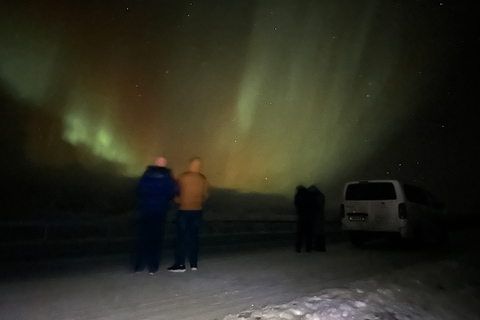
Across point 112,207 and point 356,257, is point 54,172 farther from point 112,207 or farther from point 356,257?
point 356,257

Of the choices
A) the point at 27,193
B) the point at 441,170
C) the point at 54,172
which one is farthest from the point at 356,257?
the point at 441,170

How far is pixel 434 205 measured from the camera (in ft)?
49.5

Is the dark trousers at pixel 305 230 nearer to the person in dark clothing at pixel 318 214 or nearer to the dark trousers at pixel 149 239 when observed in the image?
the person in dark clothing at pixel 318 214

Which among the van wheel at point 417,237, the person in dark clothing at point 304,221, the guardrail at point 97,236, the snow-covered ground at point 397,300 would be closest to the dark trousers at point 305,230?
the person in dark clothing at point 304,221

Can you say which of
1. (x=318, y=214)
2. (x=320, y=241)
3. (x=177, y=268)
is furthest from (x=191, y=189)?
(x=320, y=241)

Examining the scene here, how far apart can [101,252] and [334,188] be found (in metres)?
69.1

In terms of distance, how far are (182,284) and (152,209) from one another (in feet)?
4.77

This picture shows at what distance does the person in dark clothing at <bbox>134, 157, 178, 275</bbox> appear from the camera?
8102mm

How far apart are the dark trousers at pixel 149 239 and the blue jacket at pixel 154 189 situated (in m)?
0.13

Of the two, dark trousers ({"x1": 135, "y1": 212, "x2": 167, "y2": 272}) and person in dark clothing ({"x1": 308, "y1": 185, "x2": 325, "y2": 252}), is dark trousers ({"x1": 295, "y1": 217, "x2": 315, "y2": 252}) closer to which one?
person in dark clothing ({"x1": 308, "y1": 185, "x2": 325, "y2": 252})

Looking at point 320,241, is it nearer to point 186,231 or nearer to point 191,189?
point 186,231

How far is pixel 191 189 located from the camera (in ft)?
27.8

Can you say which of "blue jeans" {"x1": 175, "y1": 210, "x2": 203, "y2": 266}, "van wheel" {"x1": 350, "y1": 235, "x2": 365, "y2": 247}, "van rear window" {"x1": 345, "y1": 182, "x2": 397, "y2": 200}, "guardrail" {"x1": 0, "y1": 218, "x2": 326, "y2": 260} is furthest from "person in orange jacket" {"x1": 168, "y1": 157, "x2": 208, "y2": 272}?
"van wheel" {"x1": 350, "y1": 235, "x2": 365, "y2": 247}

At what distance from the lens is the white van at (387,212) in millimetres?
13125
